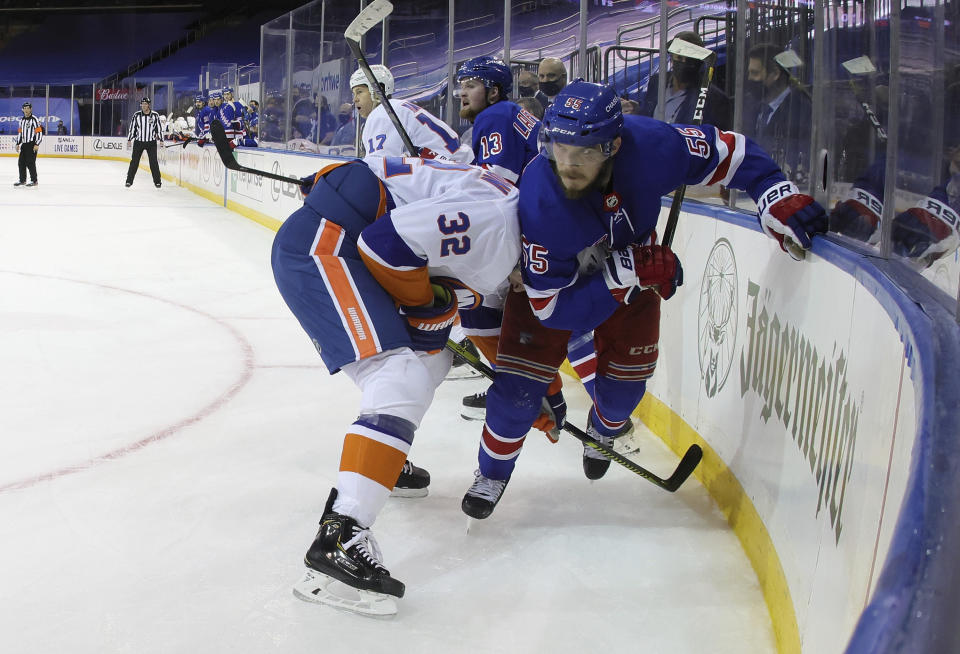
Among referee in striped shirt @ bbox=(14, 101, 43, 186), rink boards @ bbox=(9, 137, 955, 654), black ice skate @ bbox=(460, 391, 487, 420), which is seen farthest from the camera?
referee in striped shirt @ bbox=(14, 101, 43, 186)

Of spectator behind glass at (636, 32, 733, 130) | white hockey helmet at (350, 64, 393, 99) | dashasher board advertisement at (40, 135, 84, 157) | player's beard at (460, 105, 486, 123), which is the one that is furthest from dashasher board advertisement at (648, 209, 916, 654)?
dashasher board advertisement at (40, 135, 84, 157)

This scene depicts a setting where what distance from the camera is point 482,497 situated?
211 cm

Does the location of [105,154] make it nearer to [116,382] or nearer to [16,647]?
[116,382]

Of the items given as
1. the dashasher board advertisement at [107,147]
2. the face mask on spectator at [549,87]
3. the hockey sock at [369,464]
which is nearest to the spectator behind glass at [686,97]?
the face mask on spectator at [549,87]

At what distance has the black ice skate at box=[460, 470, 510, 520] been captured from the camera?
2094mm

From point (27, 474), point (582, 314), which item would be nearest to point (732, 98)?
point (582, 314)

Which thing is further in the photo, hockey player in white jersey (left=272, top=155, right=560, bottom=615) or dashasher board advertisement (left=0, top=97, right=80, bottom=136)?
dashasher board advertisement (left=0, top=97, right=80, bottom=136)

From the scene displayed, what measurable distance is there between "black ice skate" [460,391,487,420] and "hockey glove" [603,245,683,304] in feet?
3.98

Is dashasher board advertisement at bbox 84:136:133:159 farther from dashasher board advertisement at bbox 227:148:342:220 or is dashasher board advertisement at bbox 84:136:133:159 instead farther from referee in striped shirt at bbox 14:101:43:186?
dashasher board advertisement at bbox 227:148:342:220

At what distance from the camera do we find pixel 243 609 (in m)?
1.68

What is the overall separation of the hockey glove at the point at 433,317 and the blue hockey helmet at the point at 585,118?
0.39m

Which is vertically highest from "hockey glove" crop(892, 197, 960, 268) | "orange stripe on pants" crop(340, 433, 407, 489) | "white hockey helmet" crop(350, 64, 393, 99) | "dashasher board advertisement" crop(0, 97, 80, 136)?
"dashasher board advertisement" crop(0, 97, 80, 136)

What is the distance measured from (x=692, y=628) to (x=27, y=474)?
166cm

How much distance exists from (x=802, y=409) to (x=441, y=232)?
745 millimetres
